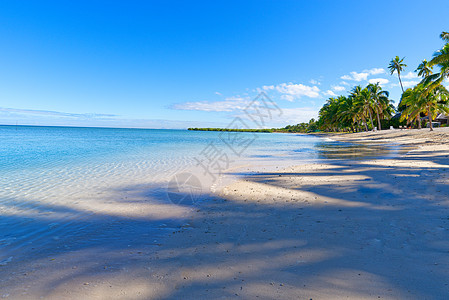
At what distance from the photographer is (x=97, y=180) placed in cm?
946

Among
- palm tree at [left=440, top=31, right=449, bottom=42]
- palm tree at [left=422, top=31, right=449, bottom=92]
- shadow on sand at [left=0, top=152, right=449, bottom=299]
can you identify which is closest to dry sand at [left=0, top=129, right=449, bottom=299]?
shadow on sand at [left=0, top=152, right=449, bottom=299]

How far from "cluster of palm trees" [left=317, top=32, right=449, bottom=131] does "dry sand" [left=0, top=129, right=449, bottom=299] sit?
28568mm

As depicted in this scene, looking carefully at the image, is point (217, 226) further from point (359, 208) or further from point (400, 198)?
point (400, 198)

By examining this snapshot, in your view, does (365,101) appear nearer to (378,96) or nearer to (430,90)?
(378,96)

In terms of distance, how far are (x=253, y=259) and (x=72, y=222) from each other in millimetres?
4170

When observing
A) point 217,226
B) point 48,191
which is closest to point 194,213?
point 217,226

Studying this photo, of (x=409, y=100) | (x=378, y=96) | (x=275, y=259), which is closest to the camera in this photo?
(x=275, y=259)

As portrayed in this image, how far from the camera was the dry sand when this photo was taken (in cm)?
249

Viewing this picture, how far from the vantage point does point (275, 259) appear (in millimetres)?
3129

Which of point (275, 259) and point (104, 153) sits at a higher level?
point (104, 153)

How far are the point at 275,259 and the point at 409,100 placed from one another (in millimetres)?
47323

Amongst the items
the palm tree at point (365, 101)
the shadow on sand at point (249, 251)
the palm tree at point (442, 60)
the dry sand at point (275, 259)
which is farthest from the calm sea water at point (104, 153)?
the palm tree at point (365, 101)

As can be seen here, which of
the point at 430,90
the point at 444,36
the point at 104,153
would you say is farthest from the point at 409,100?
the point at 104,153

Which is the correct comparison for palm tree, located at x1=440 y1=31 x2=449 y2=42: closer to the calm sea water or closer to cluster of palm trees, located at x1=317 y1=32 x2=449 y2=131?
cluster of palm trees, located at x1=317 y1=32 x2=449 y2=131
